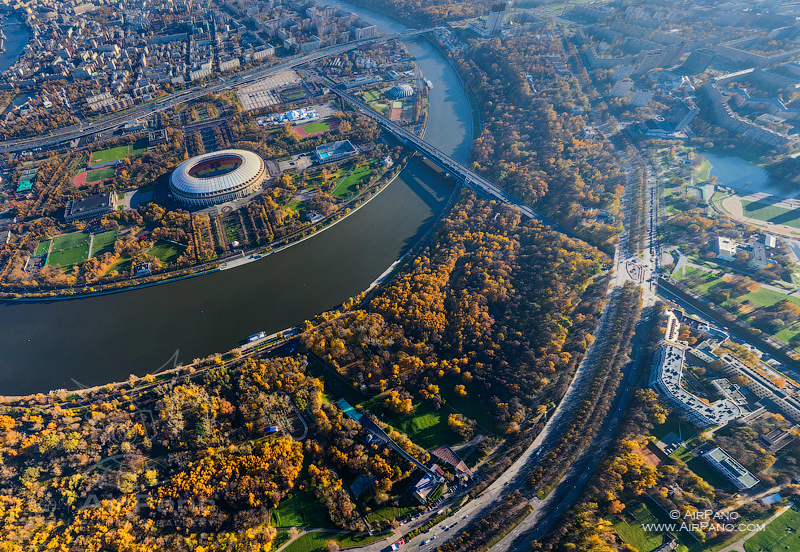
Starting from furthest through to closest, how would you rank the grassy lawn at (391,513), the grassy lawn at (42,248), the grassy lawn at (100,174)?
1. the grassy lawn at (100,174)
2. the grassy lawn at (42,248)
3. the grassy lawn at (391,513)

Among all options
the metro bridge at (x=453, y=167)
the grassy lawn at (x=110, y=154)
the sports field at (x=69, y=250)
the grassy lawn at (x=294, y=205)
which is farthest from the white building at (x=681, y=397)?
the grassy lawn at (x=110, y=154)

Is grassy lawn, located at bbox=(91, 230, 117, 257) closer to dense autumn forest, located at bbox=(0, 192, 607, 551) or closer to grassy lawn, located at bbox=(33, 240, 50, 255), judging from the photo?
grassy lawn, located at bbox=(33, 240, 50, 255)

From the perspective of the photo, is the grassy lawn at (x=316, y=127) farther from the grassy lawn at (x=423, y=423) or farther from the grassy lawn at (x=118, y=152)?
the grassy lawn at (x=423, y=423)

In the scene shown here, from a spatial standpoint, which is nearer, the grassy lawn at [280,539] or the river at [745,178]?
the grassy lawn at [280,539]

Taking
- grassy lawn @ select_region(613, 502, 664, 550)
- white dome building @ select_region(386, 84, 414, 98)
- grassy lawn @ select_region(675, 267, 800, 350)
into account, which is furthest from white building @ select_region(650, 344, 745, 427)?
white dome building @ select_region(386, 84, 414, 98)

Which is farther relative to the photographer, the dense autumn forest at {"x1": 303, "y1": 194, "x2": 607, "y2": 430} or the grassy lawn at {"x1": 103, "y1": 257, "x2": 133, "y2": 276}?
the grassy lawn at {"x1": 103, "y1": 257, "x2": 133, "y2": 276}

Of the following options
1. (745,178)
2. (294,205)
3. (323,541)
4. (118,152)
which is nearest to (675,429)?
(323,541)
